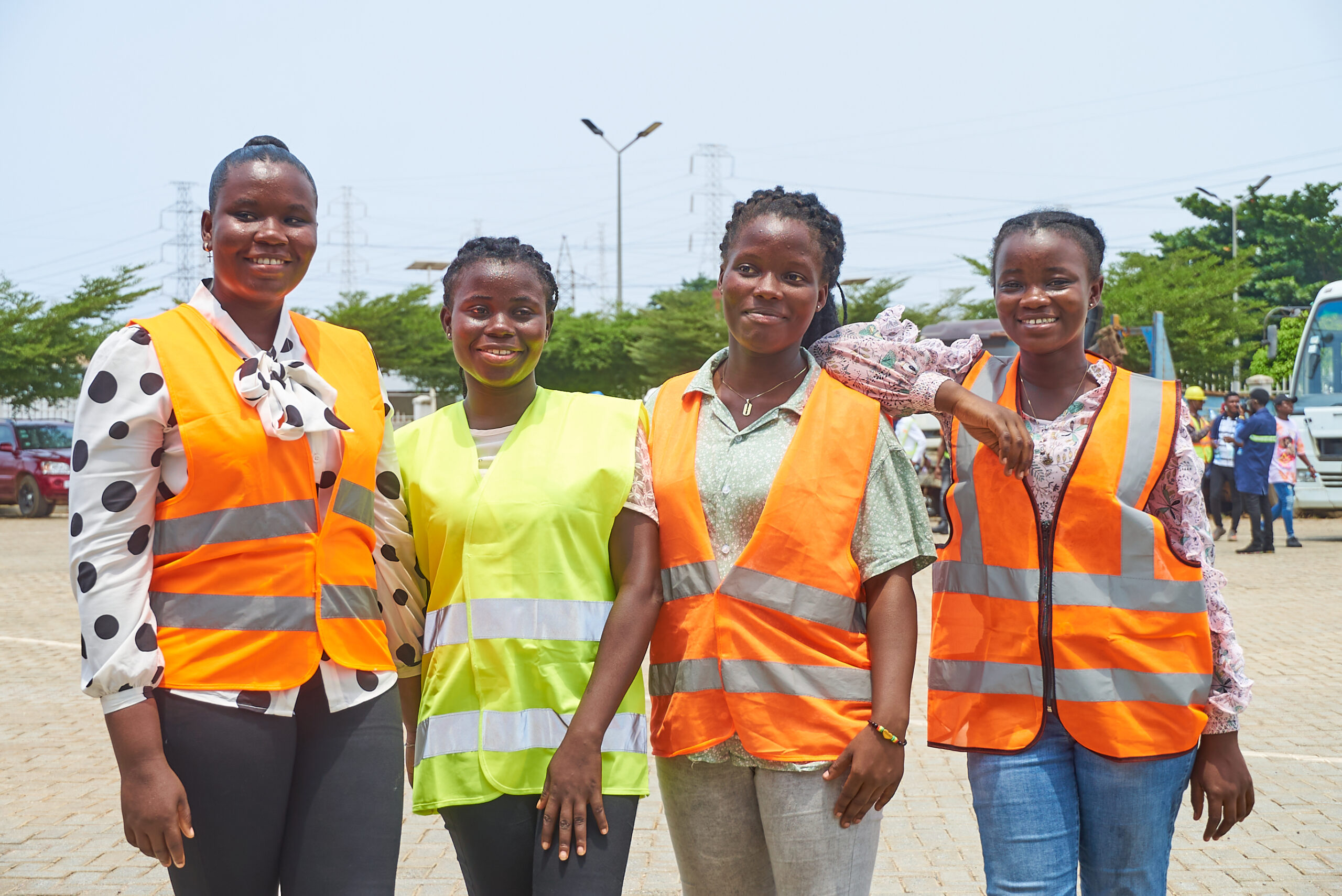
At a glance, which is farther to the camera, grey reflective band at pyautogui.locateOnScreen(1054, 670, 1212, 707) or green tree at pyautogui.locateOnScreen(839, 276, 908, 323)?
green tree at pyautogui.locateOnScreen(839, 276, 908, 323)

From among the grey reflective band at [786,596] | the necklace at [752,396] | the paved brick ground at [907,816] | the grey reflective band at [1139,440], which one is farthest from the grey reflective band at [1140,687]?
the paved brick ground at [907,816]

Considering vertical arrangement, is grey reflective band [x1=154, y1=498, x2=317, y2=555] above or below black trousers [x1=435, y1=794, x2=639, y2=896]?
above

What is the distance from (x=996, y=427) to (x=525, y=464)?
1084 mm

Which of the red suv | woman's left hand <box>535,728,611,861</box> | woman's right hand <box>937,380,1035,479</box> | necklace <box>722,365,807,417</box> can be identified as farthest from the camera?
the red suv

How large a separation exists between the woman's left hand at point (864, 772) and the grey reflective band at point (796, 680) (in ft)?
0.30

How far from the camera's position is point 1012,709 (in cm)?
284

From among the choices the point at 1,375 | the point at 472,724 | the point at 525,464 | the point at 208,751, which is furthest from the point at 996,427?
the point at 1,375

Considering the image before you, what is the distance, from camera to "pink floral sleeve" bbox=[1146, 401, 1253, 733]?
279 cm

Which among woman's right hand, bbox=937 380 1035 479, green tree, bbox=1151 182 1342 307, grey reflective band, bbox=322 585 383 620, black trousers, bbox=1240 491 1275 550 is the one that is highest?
green tree, bbox=1151 182 1342 307

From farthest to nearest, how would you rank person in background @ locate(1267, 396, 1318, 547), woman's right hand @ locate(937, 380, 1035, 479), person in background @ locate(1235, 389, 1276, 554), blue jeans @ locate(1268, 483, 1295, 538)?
blue jeans @ locate(1268, 483, 1295, 538) → person in background @ locate(1267, 396, 1318, 547) → person in background @ locate(1235, 389, 1276, 554) → woman's right hand @ locate(937, 380, 1035, 479)

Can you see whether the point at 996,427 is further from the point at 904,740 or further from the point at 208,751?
the point at 208,751

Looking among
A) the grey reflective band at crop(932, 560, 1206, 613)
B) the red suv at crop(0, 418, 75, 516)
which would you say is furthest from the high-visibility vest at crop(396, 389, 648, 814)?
the red suv at crop(0, 418, 75, 516)

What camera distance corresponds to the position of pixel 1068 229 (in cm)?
296

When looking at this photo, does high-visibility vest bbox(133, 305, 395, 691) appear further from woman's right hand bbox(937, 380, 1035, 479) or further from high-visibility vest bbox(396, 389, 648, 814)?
woman's right hand bbox(937, 380, 1035, 479)
